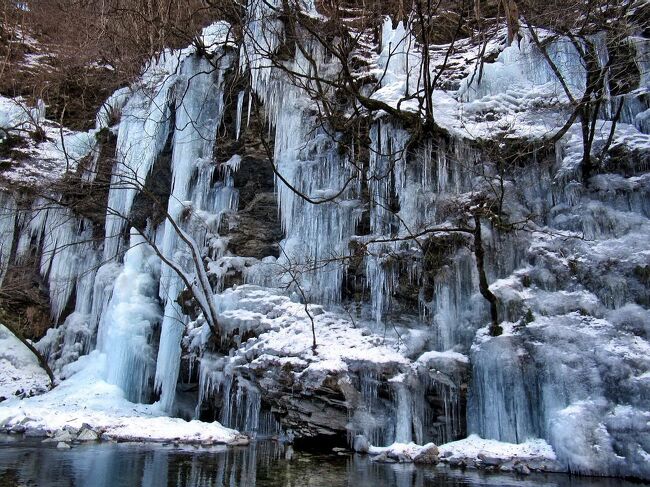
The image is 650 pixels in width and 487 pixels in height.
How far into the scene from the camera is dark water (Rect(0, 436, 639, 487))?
5266 mm

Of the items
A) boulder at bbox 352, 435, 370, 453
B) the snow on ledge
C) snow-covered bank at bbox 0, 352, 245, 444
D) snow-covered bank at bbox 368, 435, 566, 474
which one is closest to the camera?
snow-covered bank at bbox 368, 435, 566, 474

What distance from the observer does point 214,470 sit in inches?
234

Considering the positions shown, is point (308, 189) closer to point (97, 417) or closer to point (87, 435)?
point (97, 417)

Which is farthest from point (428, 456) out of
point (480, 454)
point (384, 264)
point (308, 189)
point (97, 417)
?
point (97, 417)

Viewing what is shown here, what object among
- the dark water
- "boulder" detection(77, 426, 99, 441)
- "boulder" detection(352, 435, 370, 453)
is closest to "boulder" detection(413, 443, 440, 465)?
the dark water

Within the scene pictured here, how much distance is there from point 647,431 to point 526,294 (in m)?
2.73

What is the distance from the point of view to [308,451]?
26.4 feet

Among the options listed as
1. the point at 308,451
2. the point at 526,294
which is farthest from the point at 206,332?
the point at 526,294

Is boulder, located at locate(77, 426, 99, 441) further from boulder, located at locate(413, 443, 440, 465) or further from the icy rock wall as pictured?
boulder, located at locate(413, 443, 440, 465)

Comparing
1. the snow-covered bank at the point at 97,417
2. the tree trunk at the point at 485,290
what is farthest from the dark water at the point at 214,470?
the tree trunk at the point at 485,290

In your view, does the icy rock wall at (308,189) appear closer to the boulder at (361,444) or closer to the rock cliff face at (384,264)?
the rock cliff face at (384,264)

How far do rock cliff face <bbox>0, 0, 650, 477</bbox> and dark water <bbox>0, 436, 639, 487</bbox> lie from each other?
3.61 feet

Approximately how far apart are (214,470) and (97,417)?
471cm

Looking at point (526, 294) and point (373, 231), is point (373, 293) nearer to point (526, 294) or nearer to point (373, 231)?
point (373, 231)
